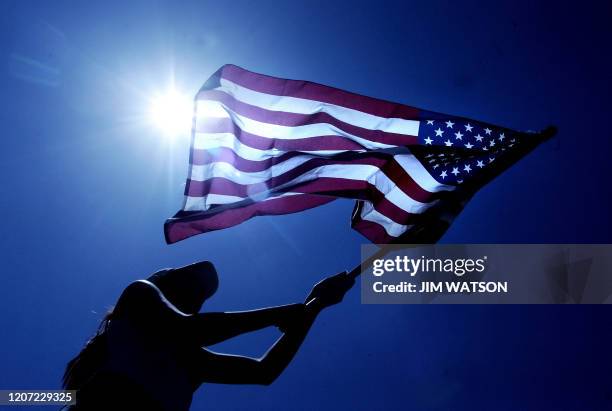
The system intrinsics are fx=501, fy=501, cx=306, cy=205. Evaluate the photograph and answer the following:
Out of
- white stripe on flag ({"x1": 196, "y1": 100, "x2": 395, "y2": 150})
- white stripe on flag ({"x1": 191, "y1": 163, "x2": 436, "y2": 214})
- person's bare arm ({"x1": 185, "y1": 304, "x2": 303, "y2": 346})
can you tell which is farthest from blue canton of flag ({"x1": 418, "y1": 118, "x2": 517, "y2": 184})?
person's bare arm ({"x1": 185, "y1": 304, "x2": 303, "y2": 346})

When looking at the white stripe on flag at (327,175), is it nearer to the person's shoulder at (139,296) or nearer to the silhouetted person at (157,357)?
the silhouetted person at (157,357)

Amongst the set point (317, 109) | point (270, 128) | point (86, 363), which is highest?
point (317, 109)

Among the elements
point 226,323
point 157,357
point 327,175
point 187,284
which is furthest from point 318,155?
point 157,357

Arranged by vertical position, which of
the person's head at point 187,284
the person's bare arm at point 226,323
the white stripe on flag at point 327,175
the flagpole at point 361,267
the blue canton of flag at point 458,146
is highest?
the blue canton of flag at point 458,146

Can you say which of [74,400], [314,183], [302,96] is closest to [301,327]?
[74,400]

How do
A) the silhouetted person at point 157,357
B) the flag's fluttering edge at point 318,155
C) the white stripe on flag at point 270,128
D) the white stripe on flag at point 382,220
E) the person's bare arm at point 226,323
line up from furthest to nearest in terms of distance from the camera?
the white stripe on flag at point 270,128 < the white stripe on flag at point 382,220 < the flag's fluttering edge at point 318,155 < the person's bare arm at point 226,323 < the silhouetted person at point 157,357

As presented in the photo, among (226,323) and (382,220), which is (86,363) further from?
(382,220)

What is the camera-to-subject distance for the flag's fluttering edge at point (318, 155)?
19.2ft

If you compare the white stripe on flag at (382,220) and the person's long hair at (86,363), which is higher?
the white stripe on flag at (382,220)

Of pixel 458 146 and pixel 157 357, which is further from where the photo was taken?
pixel 458 146

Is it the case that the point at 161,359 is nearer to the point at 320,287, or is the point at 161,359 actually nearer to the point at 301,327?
the point at 301,327

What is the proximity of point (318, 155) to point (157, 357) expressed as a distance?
4.03 m

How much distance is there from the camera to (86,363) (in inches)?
103

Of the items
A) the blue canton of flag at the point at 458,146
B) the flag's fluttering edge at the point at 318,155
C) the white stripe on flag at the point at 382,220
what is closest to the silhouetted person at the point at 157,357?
the flag's fluttering edge at the point at 318,155
